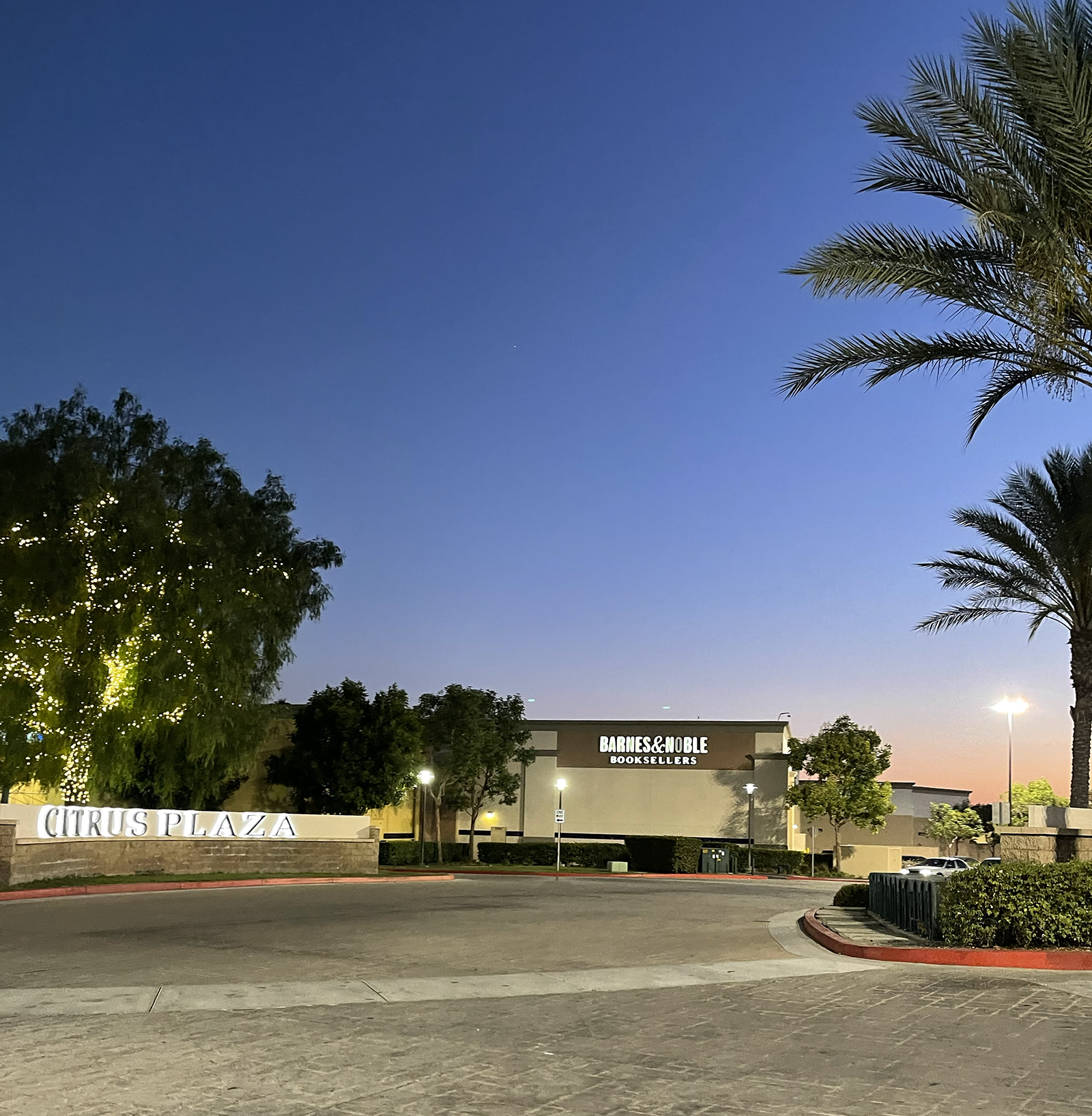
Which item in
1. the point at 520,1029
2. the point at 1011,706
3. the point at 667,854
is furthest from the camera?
the point at 667,854

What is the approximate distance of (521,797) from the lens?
57.4 meters

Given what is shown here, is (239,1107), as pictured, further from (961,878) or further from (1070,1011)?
(961,878)

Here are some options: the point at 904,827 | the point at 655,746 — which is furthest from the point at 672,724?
the point at 904,827

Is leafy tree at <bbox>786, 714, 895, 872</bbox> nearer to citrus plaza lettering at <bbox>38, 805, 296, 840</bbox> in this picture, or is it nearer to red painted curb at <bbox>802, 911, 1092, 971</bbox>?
citrus plaza lettering at <bbox>38, 805, 296, 840</bbox>

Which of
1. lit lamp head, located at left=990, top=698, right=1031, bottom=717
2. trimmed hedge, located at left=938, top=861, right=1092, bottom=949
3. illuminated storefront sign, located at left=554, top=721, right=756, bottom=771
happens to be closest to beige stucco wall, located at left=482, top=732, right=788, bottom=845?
illuminated storefront sign, located at left=554, top=721, right=756, bottom=771

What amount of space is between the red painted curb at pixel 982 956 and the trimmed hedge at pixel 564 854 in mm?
37387

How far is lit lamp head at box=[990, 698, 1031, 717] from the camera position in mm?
36688

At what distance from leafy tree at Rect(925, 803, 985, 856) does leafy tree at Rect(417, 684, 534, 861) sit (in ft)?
131

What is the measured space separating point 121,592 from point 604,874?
2268 cm

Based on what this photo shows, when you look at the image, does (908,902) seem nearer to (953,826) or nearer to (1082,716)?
(1082,716)

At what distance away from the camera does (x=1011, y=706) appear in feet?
121

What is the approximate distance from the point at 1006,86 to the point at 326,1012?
12.2 meters

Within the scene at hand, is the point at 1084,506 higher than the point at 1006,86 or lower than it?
lower

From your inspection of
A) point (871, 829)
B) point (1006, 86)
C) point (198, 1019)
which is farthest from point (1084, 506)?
point (871, 829)
